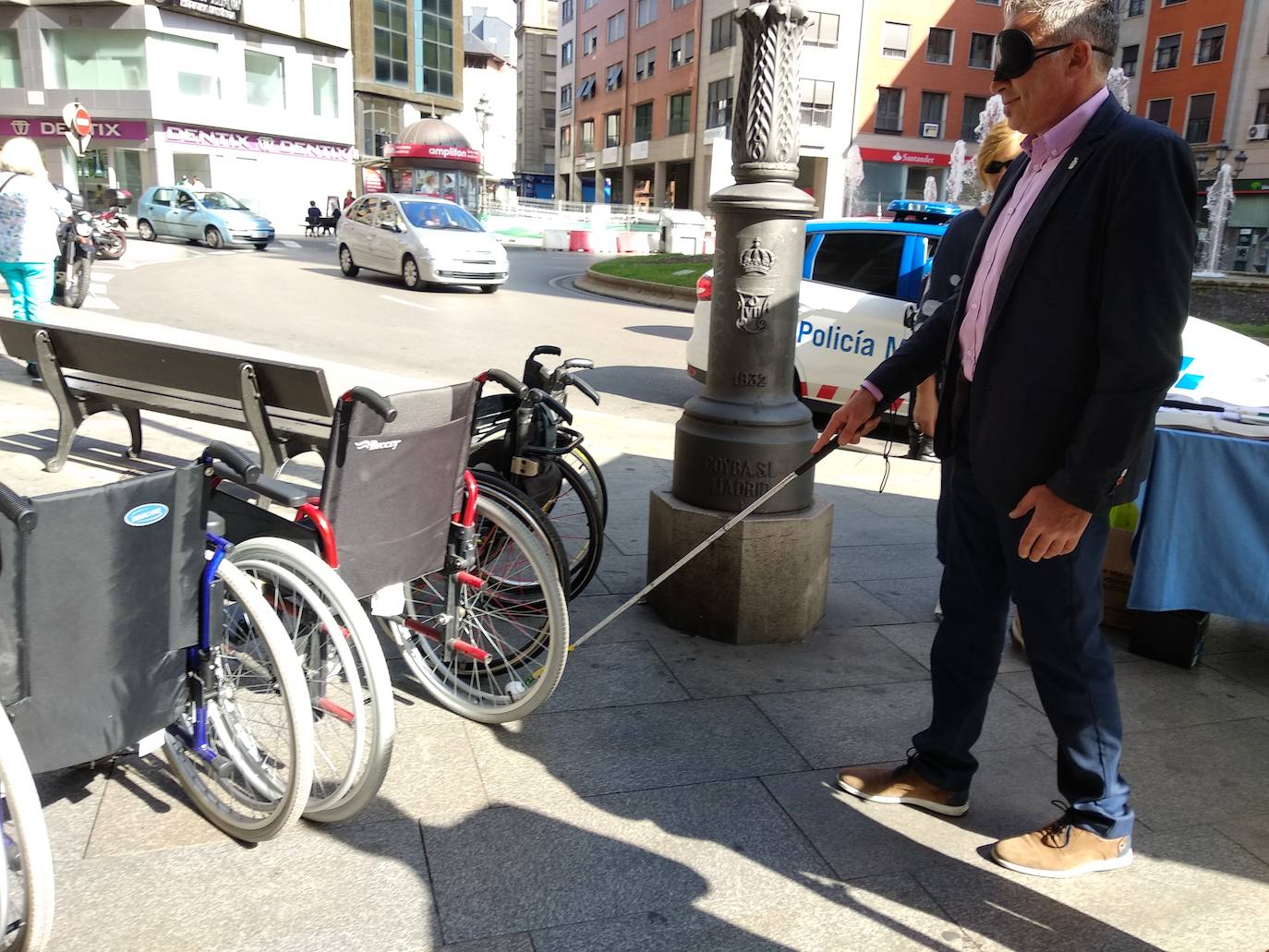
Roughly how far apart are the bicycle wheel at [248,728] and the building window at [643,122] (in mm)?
59116

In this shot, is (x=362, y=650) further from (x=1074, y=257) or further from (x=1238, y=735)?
(x=1238, y=735)

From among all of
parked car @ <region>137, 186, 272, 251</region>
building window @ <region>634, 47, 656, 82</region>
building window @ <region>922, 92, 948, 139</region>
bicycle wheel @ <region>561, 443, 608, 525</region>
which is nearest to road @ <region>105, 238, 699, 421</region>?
bicycle wheel @ <region>561, 443, 608, 525</region>

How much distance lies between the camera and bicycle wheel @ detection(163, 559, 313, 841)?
A: 2420 millimetres

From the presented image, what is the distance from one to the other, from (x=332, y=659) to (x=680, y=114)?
5564 centimetres

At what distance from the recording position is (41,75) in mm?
38750

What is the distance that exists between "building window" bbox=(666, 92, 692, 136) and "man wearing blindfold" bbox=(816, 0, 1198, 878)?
5376 centimetres

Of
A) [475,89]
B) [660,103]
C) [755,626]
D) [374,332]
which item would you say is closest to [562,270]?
[374,332]

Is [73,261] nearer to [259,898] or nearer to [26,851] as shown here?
[259,898]

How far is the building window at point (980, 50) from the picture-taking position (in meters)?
49.0

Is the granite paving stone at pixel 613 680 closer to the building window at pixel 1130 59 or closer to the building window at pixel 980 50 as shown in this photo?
the building window at pixel 980 50

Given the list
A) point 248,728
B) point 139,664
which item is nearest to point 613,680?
point 248,728

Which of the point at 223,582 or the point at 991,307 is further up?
the point at 991,307

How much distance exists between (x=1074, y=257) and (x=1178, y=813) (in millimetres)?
1689

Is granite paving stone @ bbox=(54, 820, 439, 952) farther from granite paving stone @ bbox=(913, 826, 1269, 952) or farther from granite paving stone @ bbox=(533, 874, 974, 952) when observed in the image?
granite paving stone @ bbox=(913, 826, 1269, 952)
